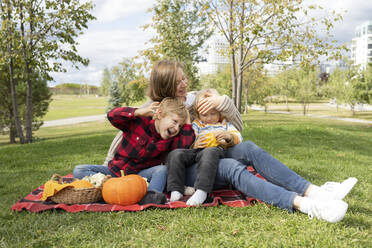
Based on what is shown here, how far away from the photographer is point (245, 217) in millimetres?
2621

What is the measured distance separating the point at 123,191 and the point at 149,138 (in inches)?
28.1

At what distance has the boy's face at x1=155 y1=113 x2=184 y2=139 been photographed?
10.7 feet

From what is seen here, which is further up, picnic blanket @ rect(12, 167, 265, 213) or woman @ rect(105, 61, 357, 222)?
woman @ rect(105, 61, 357, 222)

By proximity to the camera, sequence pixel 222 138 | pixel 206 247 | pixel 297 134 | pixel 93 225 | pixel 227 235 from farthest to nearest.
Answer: pixel 297 134 → pixel 222 138 → pixel 93 225 → pixel 227 235 → pixel 206 247

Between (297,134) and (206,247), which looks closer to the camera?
(206,247)

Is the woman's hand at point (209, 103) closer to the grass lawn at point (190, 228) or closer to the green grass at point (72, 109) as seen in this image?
the grass lawn at point (190, 228)

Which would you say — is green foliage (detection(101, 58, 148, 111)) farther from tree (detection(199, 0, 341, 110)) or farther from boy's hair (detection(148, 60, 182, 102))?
boy's hair (detection(148, 60, 182, 102))

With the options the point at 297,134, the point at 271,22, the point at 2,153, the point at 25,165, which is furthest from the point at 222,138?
the point at 271,22

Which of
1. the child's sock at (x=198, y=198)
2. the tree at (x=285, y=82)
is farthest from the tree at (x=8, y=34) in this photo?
the tree at (x=285, y=82)

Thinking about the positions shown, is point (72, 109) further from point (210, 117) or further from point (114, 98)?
point (210, 117)

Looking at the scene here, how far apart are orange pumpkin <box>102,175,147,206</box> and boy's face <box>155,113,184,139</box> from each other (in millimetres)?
582

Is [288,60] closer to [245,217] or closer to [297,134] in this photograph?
[297,134]

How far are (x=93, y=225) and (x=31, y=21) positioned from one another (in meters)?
10.9

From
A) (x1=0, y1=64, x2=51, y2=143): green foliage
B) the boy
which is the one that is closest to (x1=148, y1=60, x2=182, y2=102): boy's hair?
the boy
